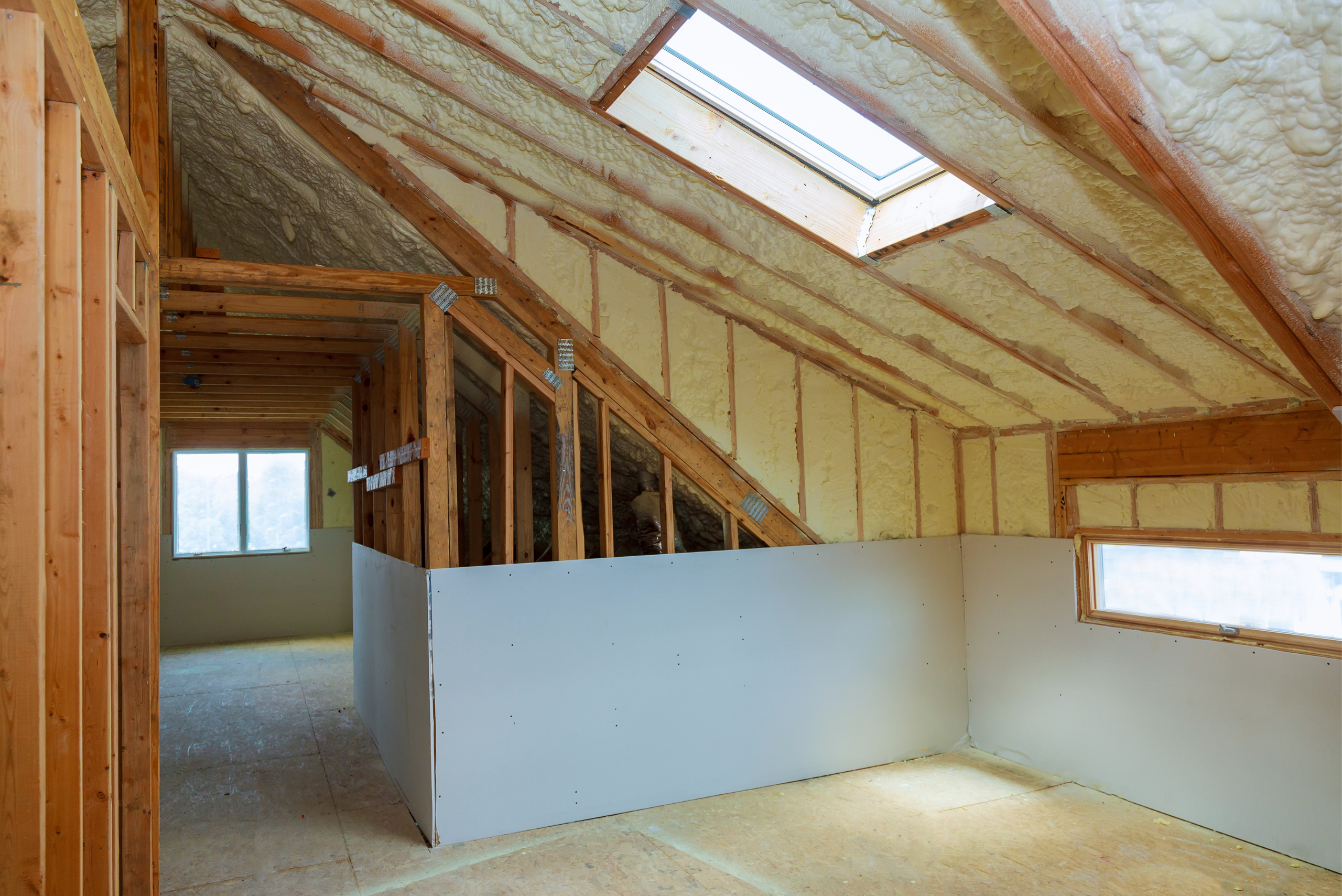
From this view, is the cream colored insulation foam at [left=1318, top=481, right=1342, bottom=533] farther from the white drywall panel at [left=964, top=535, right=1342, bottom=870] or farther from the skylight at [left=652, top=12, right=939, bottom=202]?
the skylight at [left=652, top=12, right=939, bottom=202]

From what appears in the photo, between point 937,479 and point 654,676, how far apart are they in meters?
2.04

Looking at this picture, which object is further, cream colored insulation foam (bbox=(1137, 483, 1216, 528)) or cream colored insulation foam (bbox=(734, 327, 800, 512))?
cream colored insulation foam (bbox=(734, 327, 800, 512))

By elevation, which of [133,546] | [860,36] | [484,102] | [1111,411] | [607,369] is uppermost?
[484,102]

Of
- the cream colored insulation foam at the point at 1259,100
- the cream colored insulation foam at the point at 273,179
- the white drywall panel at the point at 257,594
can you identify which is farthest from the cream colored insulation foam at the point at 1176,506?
the white drywall panel at the point at 257,594

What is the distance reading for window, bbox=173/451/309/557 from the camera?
9219mm

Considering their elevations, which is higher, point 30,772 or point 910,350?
point 910,350

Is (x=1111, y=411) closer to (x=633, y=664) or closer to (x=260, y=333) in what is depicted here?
(x=633, y=664)

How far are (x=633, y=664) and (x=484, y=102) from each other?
2.52 meters

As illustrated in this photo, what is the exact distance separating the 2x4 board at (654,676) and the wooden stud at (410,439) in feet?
0.57

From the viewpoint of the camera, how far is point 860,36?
2.08 metres

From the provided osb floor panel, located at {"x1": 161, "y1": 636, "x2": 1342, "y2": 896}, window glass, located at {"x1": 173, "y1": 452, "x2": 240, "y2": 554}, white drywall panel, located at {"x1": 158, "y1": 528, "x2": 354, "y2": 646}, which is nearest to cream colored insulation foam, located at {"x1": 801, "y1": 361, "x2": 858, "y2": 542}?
osb floor panel, located at {"x1": 161, "y1": 636, "x2": 1342, "y2": 896}

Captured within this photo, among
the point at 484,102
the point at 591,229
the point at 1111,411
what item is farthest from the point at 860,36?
the point at 1111,411

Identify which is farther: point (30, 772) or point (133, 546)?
point (133, 546)

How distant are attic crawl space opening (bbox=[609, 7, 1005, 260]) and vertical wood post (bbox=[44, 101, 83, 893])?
5.21 ft
